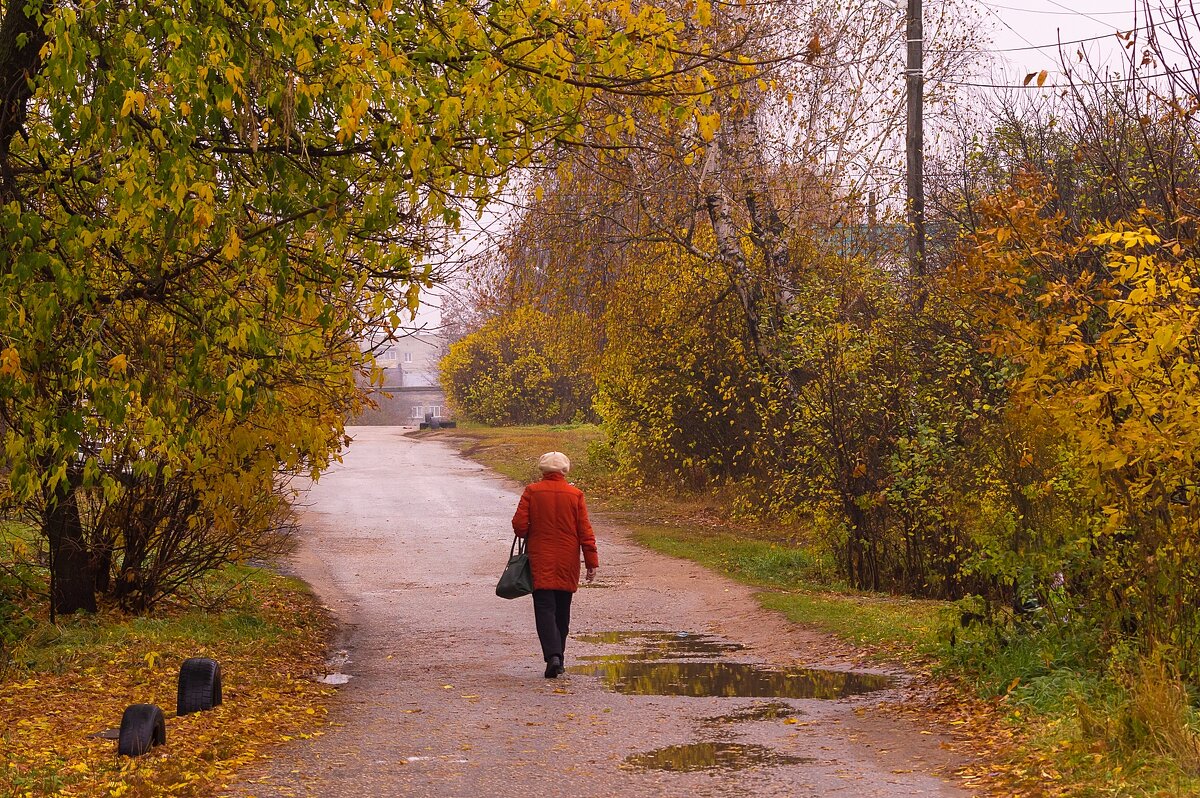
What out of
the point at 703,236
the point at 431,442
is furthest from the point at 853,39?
the point at 431,442

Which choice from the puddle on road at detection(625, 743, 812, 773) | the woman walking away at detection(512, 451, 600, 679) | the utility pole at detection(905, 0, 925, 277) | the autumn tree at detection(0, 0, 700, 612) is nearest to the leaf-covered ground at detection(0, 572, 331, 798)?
the autumn tree at detection(0, 0, 700, 612)

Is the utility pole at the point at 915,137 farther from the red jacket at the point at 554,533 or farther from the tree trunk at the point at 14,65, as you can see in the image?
the tree trunk at the point at 14,65

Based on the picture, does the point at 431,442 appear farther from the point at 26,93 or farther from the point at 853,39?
the point at 26,93

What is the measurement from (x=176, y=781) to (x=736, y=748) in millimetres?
3112

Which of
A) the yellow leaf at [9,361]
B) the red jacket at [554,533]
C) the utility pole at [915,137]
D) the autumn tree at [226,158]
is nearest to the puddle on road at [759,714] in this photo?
Result: the red jacket at [554,533]

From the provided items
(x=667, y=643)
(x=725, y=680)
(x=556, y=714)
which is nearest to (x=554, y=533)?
(x=725, y=680)

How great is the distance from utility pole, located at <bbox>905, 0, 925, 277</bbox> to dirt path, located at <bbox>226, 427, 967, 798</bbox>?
4950mm

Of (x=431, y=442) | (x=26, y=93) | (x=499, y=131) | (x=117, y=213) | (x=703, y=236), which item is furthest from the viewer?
(x=431, y=442)

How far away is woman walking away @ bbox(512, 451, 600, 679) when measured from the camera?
10531 millimetres

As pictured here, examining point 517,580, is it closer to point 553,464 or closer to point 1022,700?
point 553,464

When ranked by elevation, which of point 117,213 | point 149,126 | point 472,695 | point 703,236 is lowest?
point 472,695

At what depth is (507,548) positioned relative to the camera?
67.1 ft

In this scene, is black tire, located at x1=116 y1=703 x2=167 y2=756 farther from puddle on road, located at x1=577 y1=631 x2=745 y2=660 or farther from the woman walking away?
puddle on road, located at x1=577 y1=631 x2=745 y2=660

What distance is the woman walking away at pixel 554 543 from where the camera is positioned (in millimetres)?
10531
